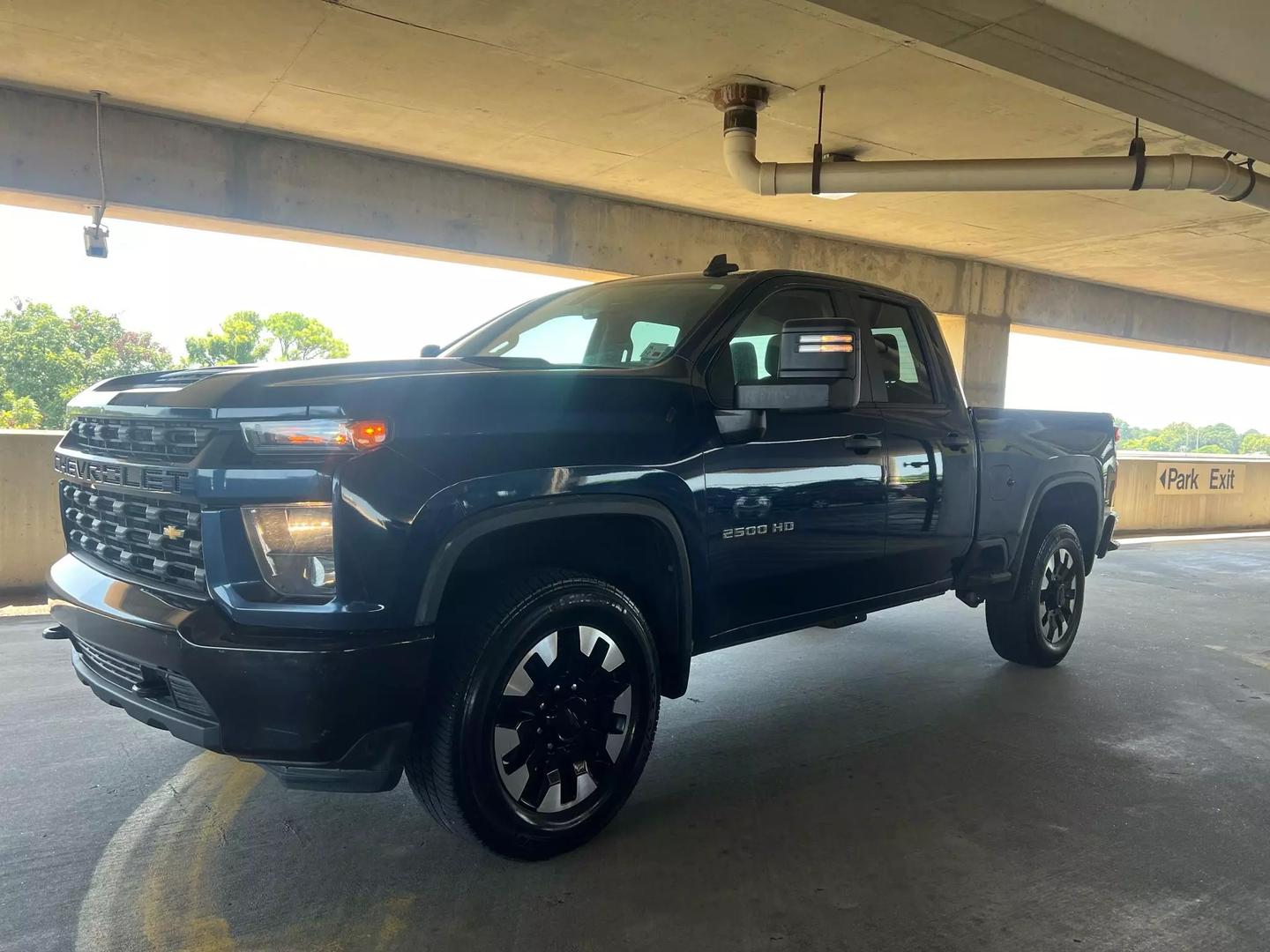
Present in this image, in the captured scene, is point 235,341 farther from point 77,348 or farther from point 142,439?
point 142,439

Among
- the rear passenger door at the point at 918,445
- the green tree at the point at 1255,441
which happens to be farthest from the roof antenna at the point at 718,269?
the green tree at the point at 1255,441

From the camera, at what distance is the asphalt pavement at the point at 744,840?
2648 millimetres

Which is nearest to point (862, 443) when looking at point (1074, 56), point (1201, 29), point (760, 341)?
point (760, 341)

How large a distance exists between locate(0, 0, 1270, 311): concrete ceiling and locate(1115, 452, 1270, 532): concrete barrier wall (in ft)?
15.3

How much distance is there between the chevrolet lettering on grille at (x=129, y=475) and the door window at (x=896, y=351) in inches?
118

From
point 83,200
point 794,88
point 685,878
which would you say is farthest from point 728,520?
point 83,200

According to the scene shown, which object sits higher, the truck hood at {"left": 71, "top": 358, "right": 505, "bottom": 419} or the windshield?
the windshield

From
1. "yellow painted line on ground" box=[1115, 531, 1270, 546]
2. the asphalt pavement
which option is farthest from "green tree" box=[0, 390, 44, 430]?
"yellow painted line on ground" box=[1115, 531, 1270, 546]

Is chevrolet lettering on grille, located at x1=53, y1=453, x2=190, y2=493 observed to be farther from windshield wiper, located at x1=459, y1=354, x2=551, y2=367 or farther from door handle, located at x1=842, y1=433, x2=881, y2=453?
door handle, located at x1=842, y1=433, x2=881, y2=453

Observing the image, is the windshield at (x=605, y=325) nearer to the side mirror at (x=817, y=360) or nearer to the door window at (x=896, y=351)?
the side mirror at (x=817, y=360)

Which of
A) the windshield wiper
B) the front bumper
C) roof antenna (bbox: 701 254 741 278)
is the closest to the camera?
the front bumper

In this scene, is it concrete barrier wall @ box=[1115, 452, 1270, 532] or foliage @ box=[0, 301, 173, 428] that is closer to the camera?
foliage @ box=[0, 301, 173, 428]

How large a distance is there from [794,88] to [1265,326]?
16474mm

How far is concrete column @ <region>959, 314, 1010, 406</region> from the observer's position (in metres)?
14.1
